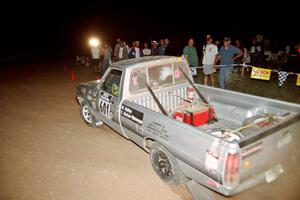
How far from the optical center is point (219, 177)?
336cm

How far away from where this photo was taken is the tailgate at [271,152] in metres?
3.37

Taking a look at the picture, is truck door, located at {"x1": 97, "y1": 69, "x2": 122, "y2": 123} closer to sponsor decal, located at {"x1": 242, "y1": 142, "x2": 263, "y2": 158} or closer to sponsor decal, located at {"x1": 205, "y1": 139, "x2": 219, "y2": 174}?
sponsor decal, located at {"x1": 205, "y1": 139, "x2": 219, "y2": 174}

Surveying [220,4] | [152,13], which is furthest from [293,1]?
[152,13]

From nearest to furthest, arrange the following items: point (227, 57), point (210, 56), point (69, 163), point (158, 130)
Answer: point (158, 130)
point (69, 163)
point (227, 57)
point (210, 56)

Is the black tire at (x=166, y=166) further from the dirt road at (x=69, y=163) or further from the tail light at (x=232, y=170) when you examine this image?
the tail light at (x=232, y=170)

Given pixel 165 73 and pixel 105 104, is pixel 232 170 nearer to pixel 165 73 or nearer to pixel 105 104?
pixel 165 73

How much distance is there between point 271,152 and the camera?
3.64 meters

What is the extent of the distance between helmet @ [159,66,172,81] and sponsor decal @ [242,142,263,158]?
9.27ft

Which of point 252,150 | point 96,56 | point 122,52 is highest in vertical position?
point 122,52

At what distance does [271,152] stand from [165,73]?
2.88 metres

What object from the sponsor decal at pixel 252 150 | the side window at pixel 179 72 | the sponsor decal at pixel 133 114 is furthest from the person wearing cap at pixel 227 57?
the sponsor decal at pixel 252 150

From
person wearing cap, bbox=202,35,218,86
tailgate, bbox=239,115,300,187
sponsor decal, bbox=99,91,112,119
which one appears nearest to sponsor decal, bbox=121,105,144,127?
sponsor decal, bbox=99,91,112,119

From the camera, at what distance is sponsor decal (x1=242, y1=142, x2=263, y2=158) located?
10.8 feet

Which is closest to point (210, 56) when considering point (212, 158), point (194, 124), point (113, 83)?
point (113, 83)
